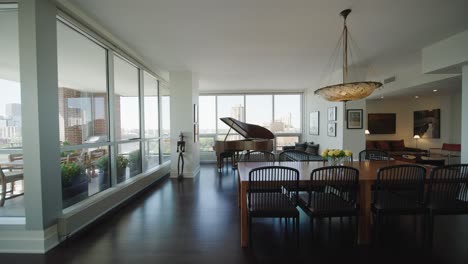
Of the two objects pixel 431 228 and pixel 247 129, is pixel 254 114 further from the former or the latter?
pixel 431 228

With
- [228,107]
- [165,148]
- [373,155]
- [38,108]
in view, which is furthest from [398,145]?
[38,108]

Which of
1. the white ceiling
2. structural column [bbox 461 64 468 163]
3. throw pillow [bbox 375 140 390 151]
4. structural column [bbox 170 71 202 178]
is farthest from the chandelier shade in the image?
throw pillow [bbox 375 140 390 151]

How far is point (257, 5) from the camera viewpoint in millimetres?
2494

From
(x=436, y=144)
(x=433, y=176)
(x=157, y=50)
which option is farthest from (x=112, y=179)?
(x=436, y=144)

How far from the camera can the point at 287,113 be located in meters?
8.11

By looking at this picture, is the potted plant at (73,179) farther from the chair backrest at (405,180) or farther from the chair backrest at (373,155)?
the chair backrest at (373,155)

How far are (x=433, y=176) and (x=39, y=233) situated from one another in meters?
4.63

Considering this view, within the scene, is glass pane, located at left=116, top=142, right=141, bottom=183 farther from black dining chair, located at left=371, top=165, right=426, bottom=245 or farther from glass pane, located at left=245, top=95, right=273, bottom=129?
glass pane, located at left=245, top=95, right=273, bottom=129

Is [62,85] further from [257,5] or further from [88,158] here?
[257,5]

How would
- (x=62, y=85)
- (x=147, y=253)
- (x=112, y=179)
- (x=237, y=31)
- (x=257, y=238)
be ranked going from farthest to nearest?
(x=112, y=179) < (x=237, y=31) < (x=62, y=85) < (x=257, y=238) < (x=147, y=253)

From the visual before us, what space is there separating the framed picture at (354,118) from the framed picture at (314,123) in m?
1.68

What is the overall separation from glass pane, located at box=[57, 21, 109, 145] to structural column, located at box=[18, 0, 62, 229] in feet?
1.14

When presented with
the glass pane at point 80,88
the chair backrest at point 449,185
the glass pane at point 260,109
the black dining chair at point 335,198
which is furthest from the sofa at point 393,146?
the glass pane at point 80,88

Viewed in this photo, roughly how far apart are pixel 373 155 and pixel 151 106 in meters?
5.56
